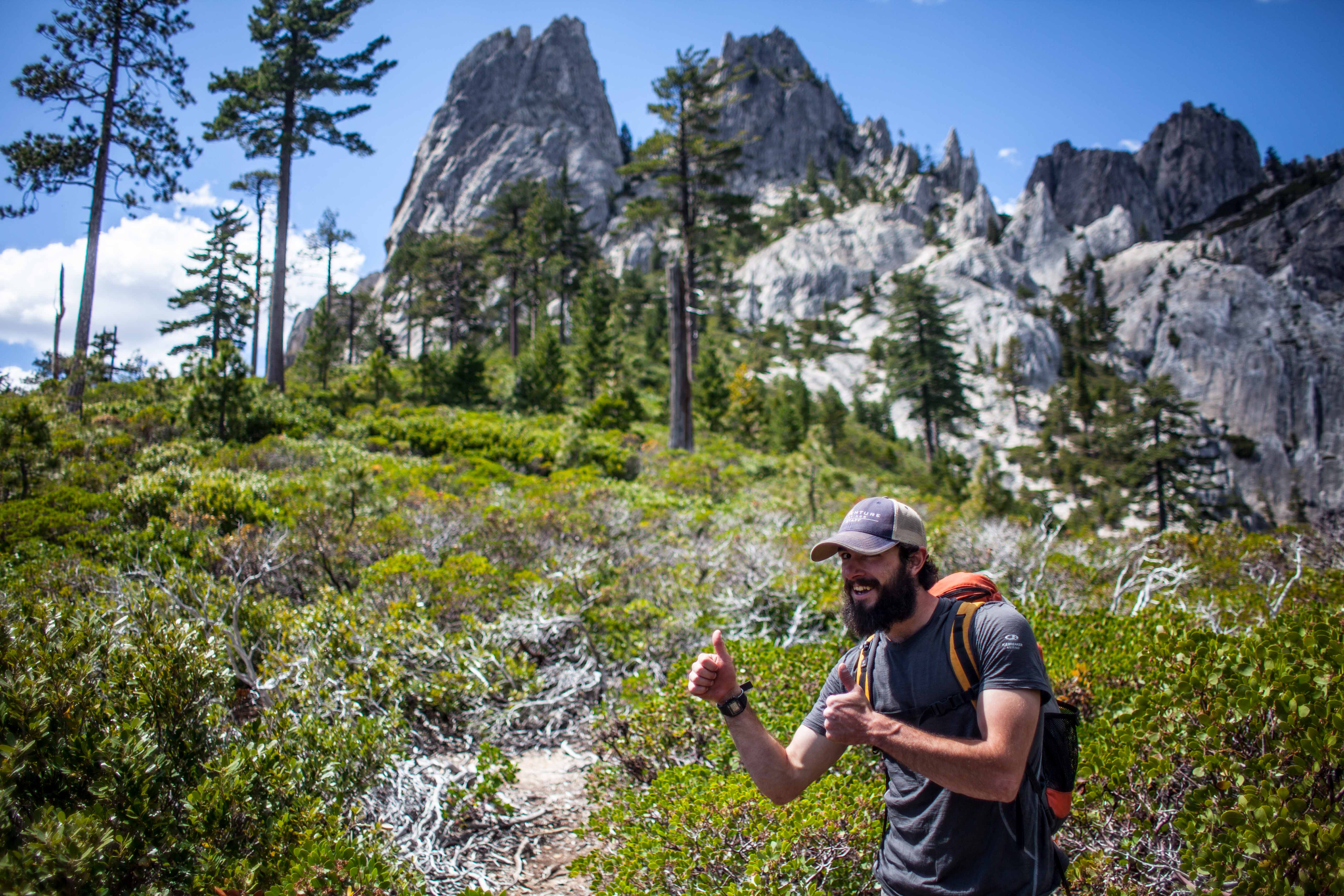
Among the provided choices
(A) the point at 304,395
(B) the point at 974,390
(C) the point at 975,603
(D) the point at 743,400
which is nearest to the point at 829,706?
(C) the point at 975,603

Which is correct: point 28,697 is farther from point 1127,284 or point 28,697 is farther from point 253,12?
point 1127,284

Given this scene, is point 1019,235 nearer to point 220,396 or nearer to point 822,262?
point 822,262

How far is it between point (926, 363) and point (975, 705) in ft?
107

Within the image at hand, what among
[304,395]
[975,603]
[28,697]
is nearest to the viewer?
[975,603]

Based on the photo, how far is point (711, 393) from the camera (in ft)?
91.4

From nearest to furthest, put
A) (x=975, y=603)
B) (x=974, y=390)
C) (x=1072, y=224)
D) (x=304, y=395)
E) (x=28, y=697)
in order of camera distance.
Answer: (x=975, y=603)
(x=28, y=697)
(x=304, y=395)
(x=974, y=390)
(x=1072, y=224)

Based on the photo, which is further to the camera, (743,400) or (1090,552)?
(743,400)

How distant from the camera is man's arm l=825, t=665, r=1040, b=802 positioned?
1.52 metres

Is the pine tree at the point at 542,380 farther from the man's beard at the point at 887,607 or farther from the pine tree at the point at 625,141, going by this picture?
the pine tree at the point at 625,141

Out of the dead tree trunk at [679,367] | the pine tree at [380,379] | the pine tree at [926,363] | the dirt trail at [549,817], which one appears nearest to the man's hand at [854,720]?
the dirt trail at [549,817]

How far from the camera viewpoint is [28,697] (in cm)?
196

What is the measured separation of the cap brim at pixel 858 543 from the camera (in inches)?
73.5

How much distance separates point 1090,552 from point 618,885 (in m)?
7.33

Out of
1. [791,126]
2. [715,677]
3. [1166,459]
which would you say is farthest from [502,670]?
[791,126]
